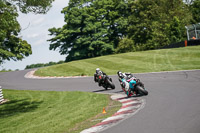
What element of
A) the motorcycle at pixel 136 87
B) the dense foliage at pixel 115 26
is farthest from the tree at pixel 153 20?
the motorcycle at pixel 136 87

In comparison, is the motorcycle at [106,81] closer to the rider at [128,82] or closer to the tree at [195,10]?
the rider at [128,82]

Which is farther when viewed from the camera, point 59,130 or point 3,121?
point 3,121

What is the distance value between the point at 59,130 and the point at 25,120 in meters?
2.89

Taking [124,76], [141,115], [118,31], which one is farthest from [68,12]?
[141,115]

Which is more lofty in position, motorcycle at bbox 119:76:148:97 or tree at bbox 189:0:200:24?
tree at bbox 189:0:200:24

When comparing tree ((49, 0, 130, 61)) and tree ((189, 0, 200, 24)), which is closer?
tree ((49, 0, 130, 61))

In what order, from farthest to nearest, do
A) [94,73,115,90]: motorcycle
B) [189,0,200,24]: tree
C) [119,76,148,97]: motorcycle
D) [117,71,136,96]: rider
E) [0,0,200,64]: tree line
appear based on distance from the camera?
[189,0,200,24]: tree
[0,0,200,64]: tree line
[94,73,115,90]: motorcycle
[117,71,136,96]: rider
[119,76,148,97]: motorcycle

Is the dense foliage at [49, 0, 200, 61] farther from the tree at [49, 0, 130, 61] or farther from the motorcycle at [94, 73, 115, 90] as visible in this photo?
the motorcycle at [94, 73, 115, 90]

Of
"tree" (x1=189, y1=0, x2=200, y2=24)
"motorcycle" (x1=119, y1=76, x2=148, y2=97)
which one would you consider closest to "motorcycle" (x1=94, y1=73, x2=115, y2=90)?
"motorcycle" (x1=119, y1=76, x2=148, y2=97)

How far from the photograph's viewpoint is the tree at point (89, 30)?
198 feet

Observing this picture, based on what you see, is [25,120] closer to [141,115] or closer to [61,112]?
[61,112]

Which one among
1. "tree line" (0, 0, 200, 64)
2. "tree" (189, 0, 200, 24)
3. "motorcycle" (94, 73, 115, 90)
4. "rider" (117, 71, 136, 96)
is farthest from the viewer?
"tree" (189, 0, 200, 24)

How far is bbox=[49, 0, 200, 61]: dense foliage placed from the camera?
58.9 metres

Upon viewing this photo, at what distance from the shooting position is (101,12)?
65125 mm
